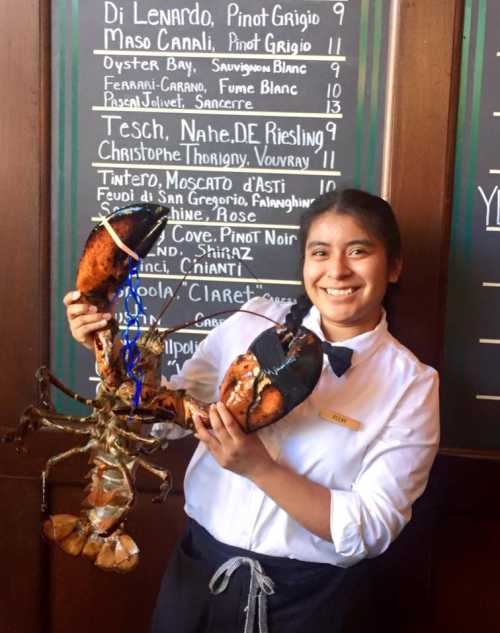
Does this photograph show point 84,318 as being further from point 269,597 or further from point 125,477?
point 269,597

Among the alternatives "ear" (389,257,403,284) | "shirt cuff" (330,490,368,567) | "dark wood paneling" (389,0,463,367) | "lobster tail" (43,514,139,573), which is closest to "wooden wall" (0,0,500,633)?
"dark wood paneling" (389,0,463,367)

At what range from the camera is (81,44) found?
163 centimetres

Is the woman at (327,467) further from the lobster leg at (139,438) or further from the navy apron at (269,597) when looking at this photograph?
the lobster leg at (139,438)

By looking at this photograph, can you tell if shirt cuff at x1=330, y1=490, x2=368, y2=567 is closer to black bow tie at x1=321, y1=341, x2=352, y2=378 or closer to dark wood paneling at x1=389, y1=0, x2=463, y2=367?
black bow tie at x1=321, y1=341, x2=352, y2=378

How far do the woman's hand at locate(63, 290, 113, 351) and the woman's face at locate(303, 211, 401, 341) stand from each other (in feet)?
1.25

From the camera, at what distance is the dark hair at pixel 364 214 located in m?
1.30

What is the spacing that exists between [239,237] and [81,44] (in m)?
0.56

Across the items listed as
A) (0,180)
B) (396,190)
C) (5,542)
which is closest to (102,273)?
(0,180)

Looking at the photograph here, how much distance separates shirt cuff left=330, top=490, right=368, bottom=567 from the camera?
119cm

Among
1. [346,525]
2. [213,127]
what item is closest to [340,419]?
[346,525]

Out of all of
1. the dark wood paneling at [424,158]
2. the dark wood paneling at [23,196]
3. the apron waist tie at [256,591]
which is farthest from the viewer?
the dark wood paneling at [23,196]

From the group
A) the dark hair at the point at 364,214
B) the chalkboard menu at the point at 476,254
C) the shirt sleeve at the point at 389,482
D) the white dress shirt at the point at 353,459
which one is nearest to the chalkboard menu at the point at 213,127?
the chalkboard menu at the point at 476,254

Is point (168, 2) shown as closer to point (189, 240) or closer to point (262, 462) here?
point (189, 240)

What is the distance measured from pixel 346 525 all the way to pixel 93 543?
19.5 inches
